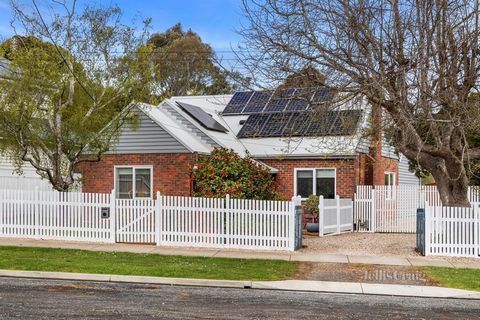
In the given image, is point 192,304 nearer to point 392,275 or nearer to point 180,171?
point 392,275

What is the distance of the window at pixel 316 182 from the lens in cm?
2211

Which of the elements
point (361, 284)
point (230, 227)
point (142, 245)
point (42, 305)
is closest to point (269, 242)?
point (230, 227)

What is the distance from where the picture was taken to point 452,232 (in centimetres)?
1492

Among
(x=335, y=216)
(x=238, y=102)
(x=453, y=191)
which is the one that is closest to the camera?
(x=453, y=191)

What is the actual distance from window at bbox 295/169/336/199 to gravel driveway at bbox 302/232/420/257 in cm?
273

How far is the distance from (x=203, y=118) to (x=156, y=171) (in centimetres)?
389

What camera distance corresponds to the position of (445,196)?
16.0 metres

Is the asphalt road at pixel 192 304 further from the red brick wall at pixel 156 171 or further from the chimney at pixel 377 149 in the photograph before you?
the red brick wall at pixel 156 171

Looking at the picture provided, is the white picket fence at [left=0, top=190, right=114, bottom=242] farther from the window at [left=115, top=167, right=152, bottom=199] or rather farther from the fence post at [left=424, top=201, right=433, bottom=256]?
the fence post at [left=424, top=201, right=433, bottom=256]

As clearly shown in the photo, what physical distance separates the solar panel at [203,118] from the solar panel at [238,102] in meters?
1.28

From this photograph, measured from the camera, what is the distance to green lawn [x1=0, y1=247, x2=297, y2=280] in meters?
11.6

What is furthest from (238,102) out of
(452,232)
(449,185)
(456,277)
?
(456,277)

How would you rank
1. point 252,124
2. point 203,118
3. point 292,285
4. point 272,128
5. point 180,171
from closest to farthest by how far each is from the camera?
point 292,285 < point 180,171 < point 203,118 < point 272,128 < point 252,124

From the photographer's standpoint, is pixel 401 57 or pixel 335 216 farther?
pixel 335 216
